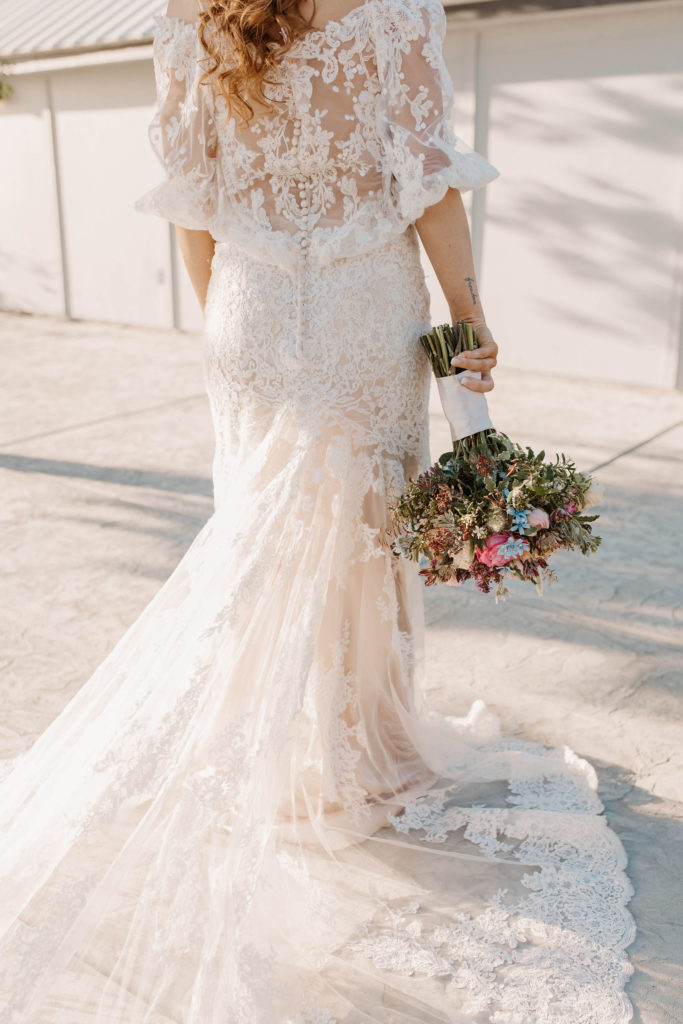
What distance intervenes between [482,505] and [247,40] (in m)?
1.11

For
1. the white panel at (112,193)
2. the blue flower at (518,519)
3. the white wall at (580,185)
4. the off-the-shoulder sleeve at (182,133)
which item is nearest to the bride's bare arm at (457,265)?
the blue flower at (518,519)

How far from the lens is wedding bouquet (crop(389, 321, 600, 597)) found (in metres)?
2.01

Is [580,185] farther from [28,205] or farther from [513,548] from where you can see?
[28,205]

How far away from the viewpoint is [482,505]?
2.06m

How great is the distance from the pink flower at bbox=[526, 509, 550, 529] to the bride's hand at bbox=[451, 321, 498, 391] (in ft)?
1.17

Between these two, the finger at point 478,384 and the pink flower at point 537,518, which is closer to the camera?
the pink flower at point 537,518

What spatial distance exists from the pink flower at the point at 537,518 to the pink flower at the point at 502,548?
1.7 inches

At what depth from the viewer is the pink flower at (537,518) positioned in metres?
1.98

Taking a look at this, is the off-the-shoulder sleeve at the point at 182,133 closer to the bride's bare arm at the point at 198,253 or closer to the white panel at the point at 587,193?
the bride's bare arm at the point at 198,253

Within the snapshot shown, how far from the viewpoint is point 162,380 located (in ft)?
27.6

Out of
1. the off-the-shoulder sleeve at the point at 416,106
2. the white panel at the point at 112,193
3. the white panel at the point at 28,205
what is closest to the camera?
the off-the-shoulder sleeve at the point at 416,106

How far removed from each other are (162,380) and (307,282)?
635 cm

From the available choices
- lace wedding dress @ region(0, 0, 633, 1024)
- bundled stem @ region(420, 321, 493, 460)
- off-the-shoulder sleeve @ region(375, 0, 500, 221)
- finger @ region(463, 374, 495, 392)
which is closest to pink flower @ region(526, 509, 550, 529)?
bundled stem @ region(420, 321, 493, 460)

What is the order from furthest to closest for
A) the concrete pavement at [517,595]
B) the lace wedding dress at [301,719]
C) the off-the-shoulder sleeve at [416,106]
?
1. the concrete pavement at [517,595]
2. the off-the-shoulder sleeve at [416,106]
3. the lace wedding dress at [301,719]
